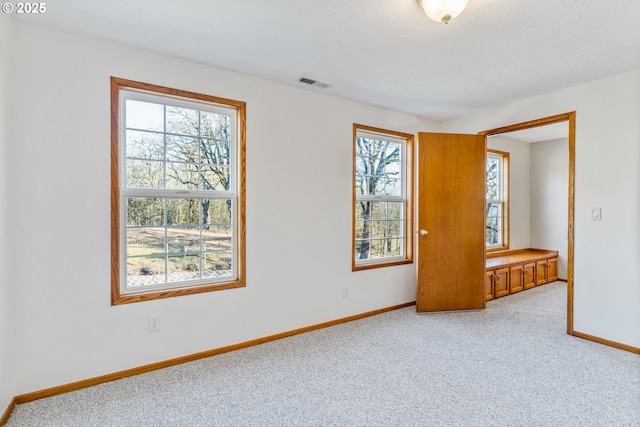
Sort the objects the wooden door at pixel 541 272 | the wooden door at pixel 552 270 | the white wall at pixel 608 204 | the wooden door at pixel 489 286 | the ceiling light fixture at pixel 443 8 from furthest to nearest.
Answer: the wooden door at pixel 552 270 → the wooden door at pixel 541 272 → the wooden door at pixel 489 286 → the white wall at pixel 608 204 → the ceiling light fixture at pixel 443 8

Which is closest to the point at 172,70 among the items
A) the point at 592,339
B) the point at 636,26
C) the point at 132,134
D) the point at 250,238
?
the point at 132,134

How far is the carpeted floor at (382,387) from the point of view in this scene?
1900 millimetres

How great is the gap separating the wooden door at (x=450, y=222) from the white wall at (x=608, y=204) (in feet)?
3.11

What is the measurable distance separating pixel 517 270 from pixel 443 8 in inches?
163

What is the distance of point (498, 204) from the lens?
555 centimetres

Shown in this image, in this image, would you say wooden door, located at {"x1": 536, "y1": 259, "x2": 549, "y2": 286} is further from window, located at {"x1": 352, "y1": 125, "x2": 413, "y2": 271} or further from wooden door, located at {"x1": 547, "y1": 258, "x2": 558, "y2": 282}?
window, located at {"x1": 352, "y1": 125, "x2": 413, "y2": 271}

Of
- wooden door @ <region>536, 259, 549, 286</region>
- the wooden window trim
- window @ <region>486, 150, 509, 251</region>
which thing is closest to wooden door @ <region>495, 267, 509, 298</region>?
wooden door @ <region>536, 259, 549, 286</region>

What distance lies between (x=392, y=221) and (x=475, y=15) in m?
2.43

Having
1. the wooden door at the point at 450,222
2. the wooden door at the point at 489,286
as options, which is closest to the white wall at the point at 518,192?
the wooden door at the point at 489,286

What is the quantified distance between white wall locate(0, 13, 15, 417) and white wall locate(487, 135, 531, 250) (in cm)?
592

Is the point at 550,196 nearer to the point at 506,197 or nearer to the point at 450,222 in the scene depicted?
the point at 506,197

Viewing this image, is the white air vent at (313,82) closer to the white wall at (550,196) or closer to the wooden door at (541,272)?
the wooden door at (541,272)

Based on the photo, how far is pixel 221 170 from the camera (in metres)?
2.82

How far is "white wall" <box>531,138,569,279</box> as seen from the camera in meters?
5.41
